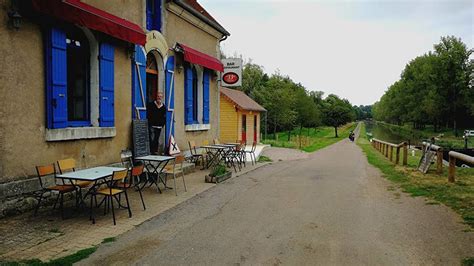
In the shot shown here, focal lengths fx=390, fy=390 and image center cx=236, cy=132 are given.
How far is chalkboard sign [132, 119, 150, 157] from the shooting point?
9.73 meters

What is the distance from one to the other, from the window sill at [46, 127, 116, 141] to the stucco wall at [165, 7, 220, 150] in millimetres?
3696

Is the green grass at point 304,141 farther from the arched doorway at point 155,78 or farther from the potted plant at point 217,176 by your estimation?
the arched doorway at point 155,78

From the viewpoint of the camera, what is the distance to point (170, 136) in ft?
38.5

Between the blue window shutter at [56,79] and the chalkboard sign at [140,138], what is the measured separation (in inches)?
94.1

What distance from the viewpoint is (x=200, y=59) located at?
42.5 feet

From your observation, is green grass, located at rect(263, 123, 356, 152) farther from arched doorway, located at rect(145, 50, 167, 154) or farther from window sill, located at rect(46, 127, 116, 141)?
window sill, located at rect(46, 127, 116, 141)

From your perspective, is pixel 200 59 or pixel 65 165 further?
pixel 200 59

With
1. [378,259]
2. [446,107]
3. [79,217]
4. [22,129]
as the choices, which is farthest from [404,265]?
[446,107]

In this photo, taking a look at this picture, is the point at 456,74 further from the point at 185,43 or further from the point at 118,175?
the point at 118,175

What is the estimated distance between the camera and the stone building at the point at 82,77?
253 inches

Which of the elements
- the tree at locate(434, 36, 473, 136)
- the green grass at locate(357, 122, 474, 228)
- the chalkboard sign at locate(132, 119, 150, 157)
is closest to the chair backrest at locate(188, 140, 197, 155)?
the chalkboard sign at locate(132, 119, 150, 157)

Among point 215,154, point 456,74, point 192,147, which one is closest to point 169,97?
point 192,147

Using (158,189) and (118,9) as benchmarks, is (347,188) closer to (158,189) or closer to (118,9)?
(158,189)

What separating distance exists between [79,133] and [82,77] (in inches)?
51.3
